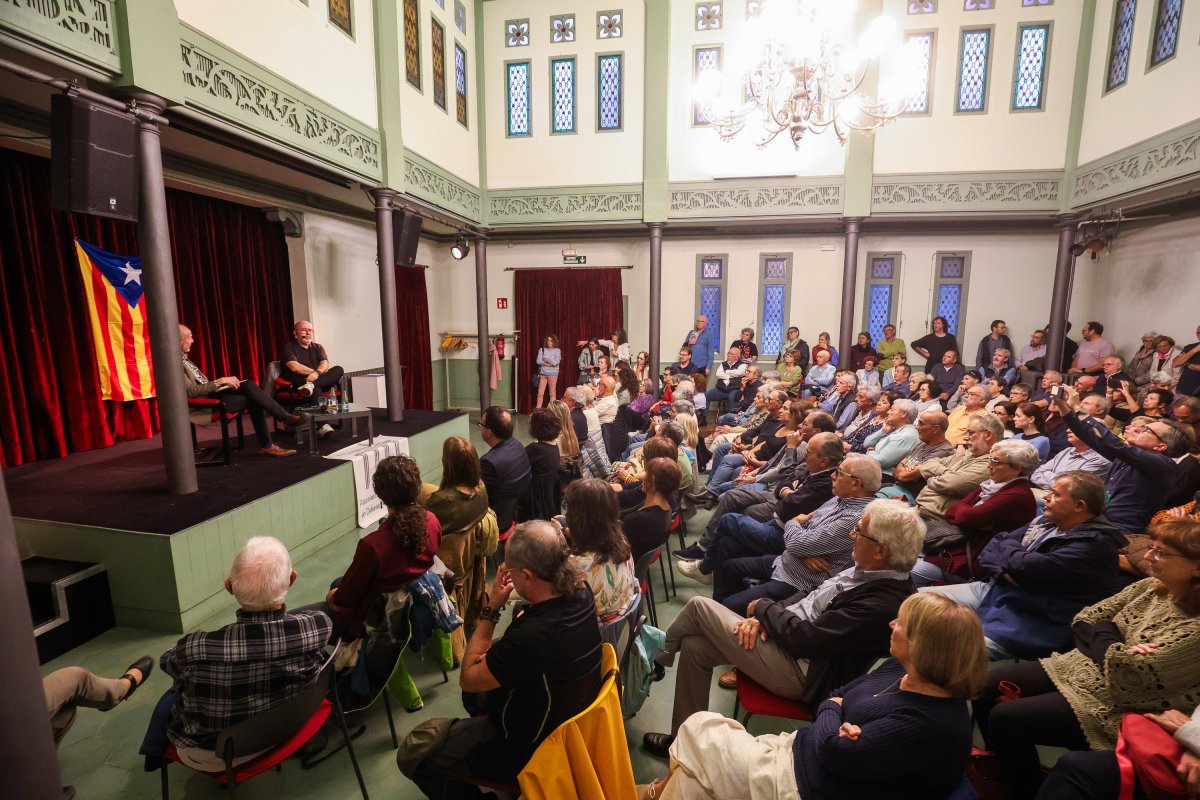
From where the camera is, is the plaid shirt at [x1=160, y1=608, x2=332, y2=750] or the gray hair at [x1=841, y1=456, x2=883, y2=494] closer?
the plaid shirt at [x1=160, y1=608, x2=332, y2=750]

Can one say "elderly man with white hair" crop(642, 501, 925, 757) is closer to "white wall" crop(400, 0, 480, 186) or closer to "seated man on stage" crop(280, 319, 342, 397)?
"seated man on stage" crop(280, 319, 342, 397)

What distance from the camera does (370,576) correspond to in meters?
2.07

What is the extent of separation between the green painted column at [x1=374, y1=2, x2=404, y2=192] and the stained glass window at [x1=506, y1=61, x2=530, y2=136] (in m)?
2.58

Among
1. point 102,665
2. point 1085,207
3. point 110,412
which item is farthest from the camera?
point 1085,207

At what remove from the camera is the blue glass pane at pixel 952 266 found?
27.0ft

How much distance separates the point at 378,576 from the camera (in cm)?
208

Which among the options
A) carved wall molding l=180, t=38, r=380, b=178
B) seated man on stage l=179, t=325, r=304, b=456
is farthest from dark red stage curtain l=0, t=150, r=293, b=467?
carved wall molding l=180, t=38, r=380, b=178

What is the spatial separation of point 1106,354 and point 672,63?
21.8 ft

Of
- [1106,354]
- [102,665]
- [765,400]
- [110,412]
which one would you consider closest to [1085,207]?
[1106,354]

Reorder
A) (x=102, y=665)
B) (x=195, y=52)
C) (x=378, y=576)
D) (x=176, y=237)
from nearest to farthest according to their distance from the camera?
1. (x=378, y=576)
2. (x=102, y=665)
3. (x=195, y=52)
4. (x=176, y=237)

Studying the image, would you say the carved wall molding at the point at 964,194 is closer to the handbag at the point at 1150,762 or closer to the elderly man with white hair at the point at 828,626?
the elderly man with white hair at the point at 828,626

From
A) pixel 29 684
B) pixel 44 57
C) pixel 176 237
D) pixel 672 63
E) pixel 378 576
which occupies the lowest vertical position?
pixel 378 576

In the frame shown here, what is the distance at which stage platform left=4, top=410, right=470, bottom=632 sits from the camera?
2.88 m

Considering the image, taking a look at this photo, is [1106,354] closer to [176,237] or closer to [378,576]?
[378,576]
